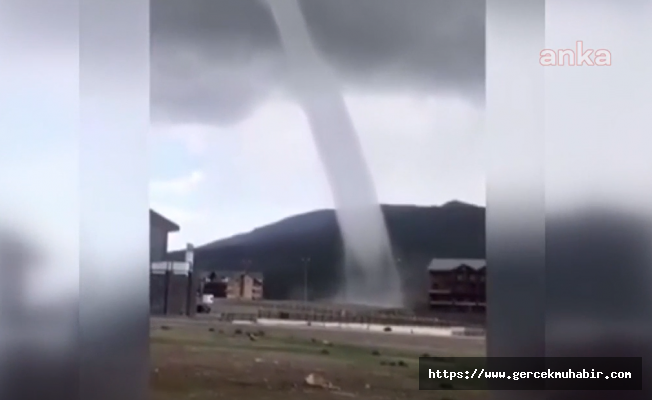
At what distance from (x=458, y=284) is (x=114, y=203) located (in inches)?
39.0

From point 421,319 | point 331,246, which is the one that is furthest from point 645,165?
point 331,246

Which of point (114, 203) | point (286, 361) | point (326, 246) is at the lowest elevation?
point (286, 361)

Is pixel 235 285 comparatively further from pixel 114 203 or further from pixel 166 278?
Answer: pixel 114 203

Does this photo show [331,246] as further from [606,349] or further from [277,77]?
[606,349]

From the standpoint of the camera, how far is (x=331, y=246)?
1.98 meters

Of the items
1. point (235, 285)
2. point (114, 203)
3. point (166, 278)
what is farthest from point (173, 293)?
point (114, 203)

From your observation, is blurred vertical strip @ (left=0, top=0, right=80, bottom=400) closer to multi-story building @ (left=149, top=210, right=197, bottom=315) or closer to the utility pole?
multi-story building @ (left=149, top=210, right=197, bottom=315)

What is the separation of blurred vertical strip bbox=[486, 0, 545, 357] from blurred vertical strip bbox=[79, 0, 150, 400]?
962mm

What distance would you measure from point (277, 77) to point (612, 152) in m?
0.95

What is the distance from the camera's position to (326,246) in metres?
1.98

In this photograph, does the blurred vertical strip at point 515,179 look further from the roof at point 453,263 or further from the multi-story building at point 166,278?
the multi-story building at point 166,278

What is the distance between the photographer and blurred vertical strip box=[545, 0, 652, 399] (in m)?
1.96

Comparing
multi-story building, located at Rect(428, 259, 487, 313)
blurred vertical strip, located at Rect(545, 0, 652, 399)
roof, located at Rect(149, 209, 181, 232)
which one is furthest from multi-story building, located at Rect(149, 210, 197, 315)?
blurred vertical strip, located at Rect(545, 0, 652, 399)

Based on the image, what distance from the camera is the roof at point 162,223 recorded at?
1992 millimetres
